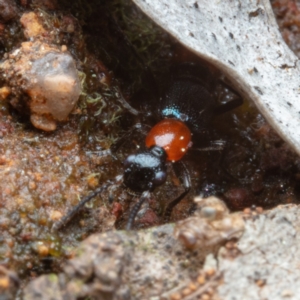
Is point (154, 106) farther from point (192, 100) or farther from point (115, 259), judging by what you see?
point (115, 259)

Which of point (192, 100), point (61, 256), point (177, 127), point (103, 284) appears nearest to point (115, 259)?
point (103, 284)

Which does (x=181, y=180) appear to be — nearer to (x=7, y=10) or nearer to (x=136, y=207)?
(x=136, y=207)

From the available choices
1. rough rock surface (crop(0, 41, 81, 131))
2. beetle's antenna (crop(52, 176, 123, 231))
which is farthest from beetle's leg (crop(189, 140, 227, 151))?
rough rock surface (crop(0, 41, 81, 131))

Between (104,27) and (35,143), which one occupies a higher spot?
(104,27)

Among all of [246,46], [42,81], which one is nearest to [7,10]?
[42,81]

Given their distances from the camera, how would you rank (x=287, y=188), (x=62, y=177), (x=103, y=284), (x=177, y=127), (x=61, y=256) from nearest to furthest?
(x=103, y=284), (x=61, y=256), (x=62, y=177), (x=287, y=188), (x=177, y=127)

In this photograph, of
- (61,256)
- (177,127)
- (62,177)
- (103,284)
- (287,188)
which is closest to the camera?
(103,284)

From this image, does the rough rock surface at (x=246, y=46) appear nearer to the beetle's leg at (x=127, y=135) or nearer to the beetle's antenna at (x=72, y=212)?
the beetle's leg at (x=127, y=135)

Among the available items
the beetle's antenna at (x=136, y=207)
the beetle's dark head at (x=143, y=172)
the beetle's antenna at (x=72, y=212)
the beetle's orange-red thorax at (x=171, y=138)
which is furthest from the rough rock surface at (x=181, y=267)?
the beetle's orange-red thorax at (x=171, y=138)
